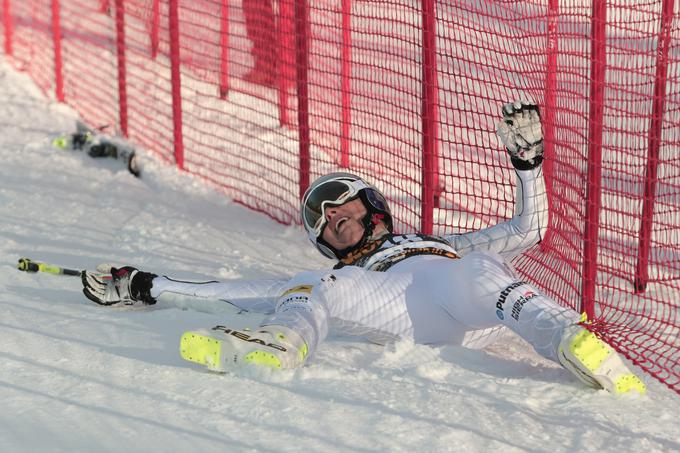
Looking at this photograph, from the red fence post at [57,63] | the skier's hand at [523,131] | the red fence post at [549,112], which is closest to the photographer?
the skier's hand at [523,131]

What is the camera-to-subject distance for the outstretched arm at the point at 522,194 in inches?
179

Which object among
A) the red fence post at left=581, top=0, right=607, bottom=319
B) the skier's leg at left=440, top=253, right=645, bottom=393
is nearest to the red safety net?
the red fence post at left=581, top=0, right=607, bottom=319

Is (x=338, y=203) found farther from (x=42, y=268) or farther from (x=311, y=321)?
(x=42, y=268)

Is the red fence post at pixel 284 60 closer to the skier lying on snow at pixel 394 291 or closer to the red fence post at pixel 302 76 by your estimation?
the red fence post at pixel 302 76

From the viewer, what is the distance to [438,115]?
→ 26.6 feet

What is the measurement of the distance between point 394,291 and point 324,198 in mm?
722

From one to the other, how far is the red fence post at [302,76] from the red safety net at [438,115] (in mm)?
14

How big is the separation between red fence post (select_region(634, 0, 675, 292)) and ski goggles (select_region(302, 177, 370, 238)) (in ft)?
4.41

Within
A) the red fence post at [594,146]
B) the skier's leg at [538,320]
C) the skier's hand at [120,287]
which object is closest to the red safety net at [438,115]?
the red fence post at [594,146]

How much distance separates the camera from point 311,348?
4.01 m

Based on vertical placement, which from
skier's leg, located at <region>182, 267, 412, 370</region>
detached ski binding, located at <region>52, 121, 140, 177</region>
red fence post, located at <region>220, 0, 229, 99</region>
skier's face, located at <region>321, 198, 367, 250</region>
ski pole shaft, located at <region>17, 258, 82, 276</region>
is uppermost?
red fence post, located at <region>220, 0, 229, 99</region>

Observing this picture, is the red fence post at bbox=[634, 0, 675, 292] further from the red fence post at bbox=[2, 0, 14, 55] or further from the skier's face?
the red fence post at bbox=[2, 0, 14, 55]

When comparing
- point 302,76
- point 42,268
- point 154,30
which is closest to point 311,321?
point 42,268

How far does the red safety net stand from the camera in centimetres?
516
